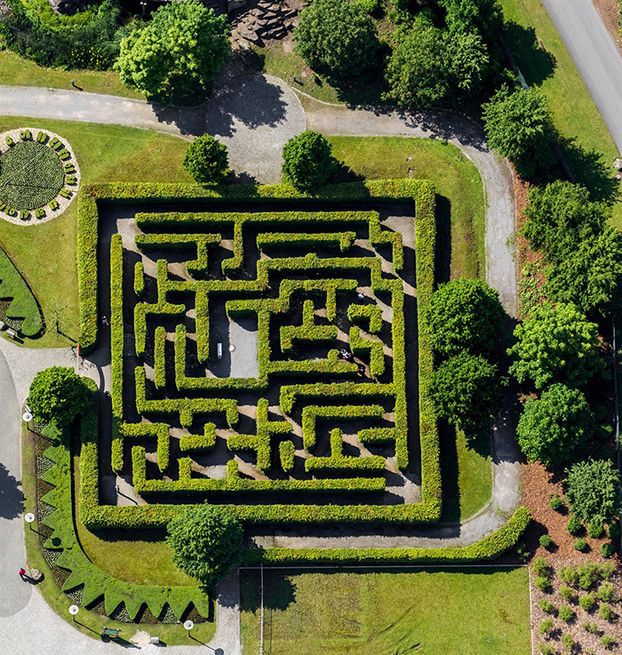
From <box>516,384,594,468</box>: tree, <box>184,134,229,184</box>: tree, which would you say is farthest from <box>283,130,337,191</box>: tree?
<box>516,384,594,468</box>: tree

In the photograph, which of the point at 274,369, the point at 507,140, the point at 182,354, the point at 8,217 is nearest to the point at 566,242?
the point at 507,140

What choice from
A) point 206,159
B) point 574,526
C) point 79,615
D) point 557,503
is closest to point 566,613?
point 574,526

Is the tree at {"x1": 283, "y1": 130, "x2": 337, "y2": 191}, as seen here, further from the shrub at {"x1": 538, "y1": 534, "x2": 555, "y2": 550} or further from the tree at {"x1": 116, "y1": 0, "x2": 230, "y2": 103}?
the shrub at {"x1": 538, "y1": 534, "x2": 555, "y2": 550}

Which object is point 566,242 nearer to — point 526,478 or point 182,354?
point 526,478

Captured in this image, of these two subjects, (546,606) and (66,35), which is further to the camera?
(66,35)

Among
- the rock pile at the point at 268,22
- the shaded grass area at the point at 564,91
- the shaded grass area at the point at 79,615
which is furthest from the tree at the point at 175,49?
the shaded grass area at the point at 79,615

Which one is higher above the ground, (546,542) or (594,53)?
(594,53)

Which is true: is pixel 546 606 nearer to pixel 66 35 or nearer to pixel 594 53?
pixel 594 53
